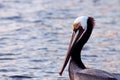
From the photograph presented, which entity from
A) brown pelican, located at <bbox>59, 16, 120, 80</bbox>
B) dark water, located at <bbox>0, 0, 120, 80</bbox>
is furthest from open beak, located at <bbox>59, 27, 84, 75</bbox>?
dark water, located at <bbox>0, 0, 120, 80</bbox>

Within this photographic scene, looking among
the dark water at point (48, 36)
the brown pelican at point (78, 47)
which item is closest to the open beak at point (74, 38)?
the brown pelican at point (78, 47)

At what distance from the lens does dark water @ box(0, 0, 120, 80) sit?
417 inches

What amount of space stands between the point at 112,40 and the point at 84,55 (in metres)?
1.51

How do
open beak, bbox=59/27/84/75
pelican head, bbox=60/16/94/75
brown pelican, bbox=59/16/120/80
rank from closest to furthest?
brown pelican, bbox=59/16/120/80 → pelican head, bbox=60/16/94/75 → open beak, bbox=59/27/84/75

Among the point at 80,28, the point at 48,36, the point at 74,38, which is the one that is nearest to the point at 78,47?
the point at 74,38

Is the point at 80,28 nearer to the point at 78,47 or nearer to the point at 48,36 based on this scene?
the point at 78,47

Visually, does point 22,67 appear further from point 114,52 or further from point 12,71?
point 114,52

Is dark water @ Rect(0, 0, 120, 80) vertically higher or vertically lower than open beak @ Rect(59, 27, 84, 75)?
lower

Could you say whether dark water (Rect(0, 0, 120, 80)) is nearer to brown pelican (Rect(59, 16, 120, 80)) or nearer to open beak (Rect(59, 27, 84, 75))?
open beak (Rect(59, 27, 84, 75))

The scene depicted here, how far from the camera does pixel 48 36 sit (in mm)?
13141

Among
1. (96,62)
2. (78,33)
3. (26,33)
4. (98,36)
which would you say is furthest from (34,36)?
(78,33)

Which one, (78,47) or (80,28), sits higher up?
(80,28)

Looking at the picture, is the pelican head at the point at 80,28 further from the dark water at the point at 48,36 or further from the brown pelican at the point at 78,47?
the dark water at the point at 48,36

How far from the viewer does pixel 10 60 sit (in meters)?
11.1
